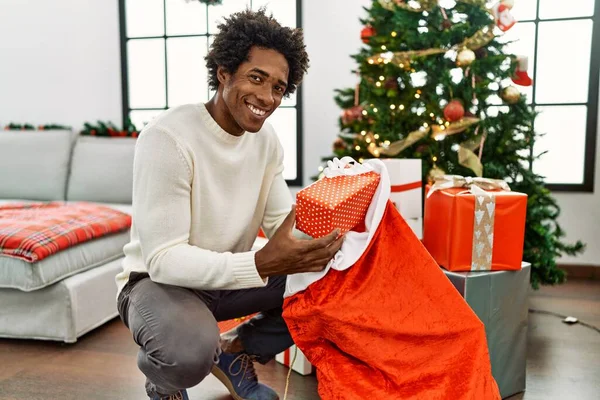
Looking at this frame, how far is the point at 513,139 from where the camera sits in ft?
7.64

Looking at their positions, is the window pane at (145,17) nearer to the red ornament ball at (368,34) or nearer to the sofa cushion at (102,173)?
the sofa cushion at (102,173)

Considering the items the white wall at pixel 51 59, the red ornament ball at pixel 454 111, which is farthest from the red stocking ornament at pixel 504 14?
the white wall at pixel 51 59

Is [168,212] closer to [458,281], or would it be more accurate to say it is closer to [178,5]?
[458,281]

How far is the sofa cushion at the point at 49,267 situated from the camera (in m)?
2.00

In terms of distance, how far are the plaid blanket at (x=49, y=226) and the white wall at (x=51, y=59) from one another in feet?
3.88

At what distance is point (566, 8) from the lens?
118 inches

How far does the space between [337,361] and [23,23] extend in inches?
134

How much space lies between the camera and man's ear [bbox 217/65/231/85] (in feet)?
4.32

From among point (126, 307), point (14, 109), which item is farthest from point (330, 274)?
point (14, 109)

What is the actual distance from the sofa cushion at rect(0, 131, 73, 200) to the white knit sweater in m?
1.90

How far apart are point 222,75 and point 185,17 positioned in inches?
101

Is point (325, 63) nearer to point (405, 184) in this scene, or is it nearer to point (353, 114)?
point (353, 114)

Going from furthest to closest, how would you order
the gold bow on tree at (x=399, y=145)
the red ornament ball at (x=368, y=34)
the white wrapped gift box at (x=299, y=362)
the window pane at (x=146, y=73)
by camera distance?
the window pane at (x=146, y=73), the red ornament ball at (x=368, y=34), the gold bow on tree at (x=399, y=145), the white wrapped gift box at (x=299, y=362)

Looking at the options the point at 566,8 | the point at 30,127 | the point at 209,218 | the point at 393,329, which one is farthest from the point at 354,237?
the point at 30,127
